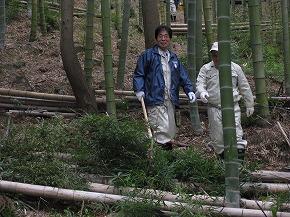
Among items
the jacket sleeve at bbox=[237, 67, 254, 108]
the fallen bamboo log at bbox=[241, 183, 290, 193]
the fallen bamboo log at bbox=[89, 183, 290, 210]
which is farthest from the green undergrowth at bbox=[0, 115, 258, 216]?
the jacket sleeve at bbox=[237, 67, 254, 108]

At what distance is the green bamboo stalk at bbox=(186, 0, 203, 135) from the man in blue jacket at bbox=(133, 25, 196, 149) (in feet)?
3.07

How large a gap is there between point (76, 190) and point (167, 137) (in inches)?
60.6

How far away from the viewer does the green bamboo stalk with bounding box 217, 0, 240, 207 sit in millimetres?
3770

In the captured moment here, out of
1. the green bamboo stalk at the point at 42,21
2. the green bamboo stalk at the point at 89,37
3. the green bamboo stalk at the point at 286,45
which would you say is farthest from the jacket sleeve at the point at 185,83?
the green bamboo stalk at the point at 42,21

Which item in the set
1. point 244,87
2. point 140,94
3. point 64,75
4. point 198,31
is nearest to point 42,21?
point 64,75

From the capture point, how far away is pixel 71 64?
6.41m

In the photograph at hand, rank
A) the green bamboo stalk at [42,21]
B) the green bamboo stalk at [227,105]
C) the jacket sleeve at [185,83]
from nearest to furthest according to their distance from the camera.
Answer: the green bamboo stalk at [227,105]
the jacket sleeve at [185,83]
the green bamboo stalk at [42,21]

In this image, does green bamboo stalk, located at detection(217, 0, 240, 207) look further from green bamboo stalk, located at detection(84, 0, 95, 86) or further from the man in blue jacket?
green bamboo stalk, located at detection(84, 0, 95, 86)

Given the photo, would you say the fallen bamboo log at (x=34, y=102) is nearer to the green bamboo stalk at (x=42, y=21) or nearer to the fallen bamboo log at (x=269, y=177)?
the fallen bamboo log at (x=269, y=177)

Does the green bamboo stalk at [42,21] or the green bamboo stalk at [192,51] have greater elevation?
the green bamboo stalk at [42,21]

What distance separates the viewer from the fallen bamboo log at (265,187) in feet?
14.1

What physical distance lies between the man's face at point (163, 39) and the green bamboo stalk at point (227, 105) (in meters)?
1.53

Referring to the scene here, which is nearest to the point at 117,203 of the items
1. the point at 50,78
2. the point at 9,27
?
the point at 50,78

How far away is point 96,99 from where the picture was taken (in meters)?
6.97
